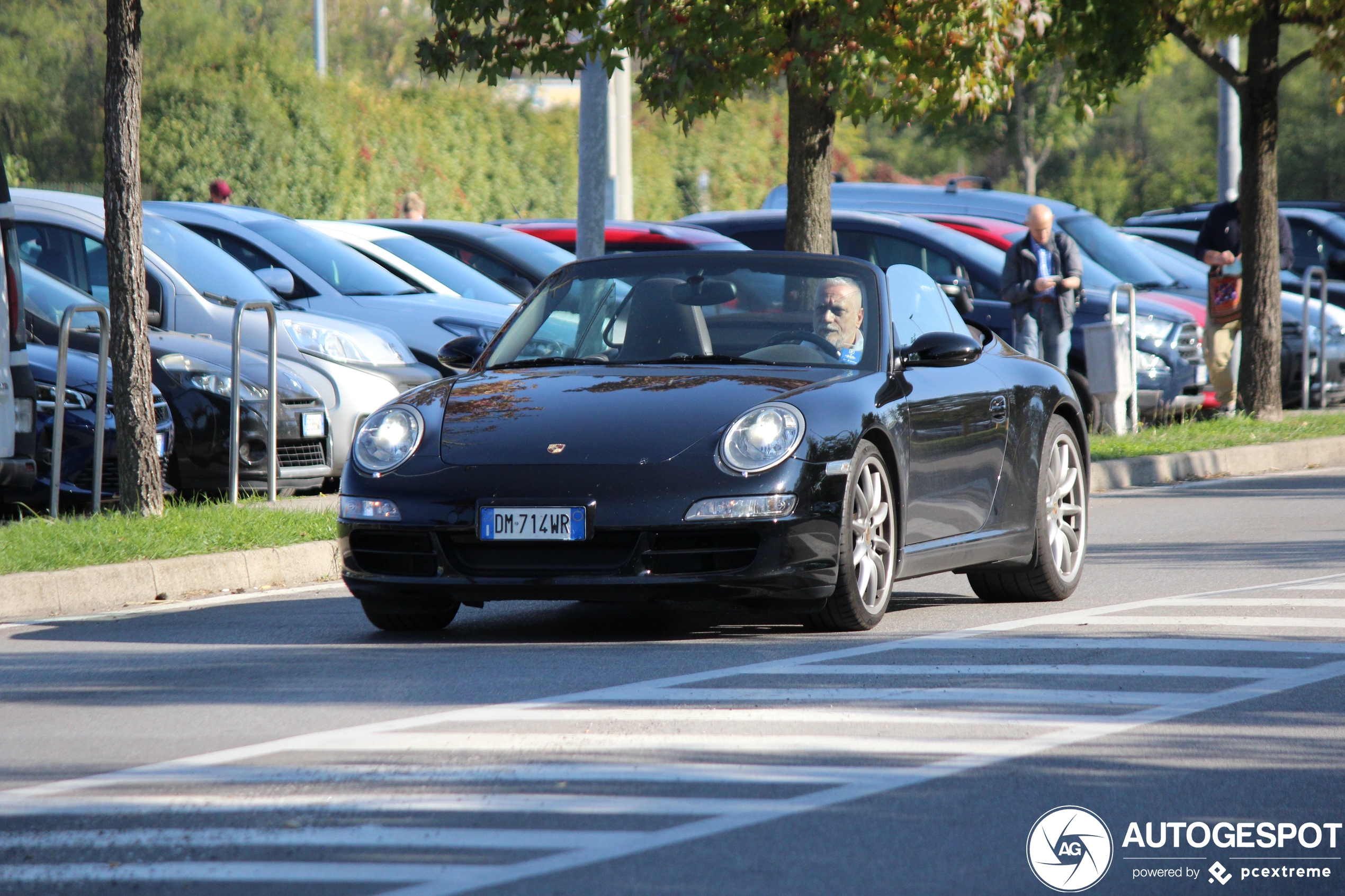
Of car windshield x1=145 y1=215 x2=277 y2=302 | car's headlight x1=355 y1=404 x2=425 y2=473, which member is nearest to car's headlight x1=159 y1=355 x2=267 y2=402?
car windshield x1=145 y1=215 x2=277 y2=302

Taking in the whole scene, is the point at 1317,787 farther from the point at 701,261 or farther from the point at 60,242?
the point at 60,242

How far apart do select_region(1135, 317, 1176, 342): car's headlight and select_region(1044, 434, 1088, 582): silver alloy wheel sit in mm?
8447

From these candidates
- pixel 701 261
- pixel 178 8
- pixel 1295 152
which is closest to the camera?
pixel 701 261

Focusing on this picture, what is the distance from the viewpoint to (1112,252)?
19.8m

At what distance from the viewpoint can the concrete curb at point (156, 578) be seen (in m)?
8.41

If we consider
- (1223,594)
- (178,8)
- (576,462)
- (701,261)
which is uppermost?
(178,8)

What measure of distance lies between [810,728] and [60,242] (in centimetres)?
900

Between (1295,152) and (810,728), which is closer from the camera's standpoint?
(810,728)

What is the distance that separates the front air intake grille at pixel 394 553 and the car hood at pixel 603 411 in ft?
1.04

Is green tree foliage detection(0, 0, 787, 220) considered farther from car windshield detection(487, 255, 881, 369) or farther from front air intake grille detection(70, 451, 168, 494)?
car windshield detection(487, 255, 881, 369)

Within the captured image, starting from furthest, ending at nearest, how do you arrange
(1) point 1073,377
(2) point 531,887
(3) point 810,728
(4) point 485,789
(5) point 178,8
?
(5) point 178,8 → (1) point 1073,377 → (3) point 810,728 → (4) point 485,789 → (2) point 531,887

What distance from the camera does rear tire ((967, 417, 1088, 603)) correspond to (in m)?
8.34

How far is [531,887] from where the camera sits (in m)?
3.94

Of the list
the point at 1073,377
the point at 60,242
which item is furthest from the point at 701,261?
the point at 1073,377
